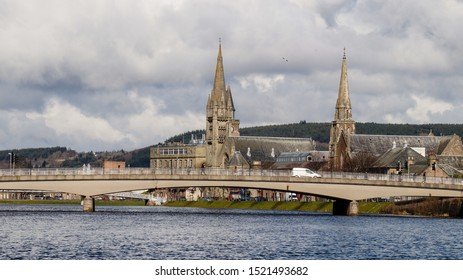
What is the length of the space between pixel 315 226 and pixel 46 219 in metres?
33.4

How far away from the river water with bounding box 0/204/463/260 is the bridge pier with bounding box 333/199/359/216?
609 inches

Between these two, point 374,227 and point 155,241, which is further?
point 374,227

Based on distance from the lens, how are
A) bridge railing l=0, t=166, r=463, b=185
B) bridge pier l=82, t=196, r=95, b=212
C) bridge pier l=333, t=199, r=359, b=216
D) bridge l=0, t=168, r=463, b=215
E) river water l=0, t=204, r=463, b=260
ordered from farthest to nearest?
1. bridge pier l=82, t=196, r=95, b=212
2. bridge pier l=333, t=199, r=359, b=216
3. bridge railing l=0, t=166, r=463, b=185
4. bridge l=0, t=168, r=463, b=215
5. river water l=0, t=204, r=463, b=260

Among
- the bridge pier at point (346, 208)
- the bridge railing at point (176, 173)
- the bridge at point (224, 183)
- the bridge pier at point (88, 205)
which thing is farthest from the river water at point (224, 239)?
the bridge pier at point (88, 205)

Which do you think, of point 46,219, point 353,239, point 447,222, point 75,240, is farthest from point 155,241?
point 447,222

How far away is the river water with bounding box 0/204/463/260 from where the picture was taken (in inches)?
3546

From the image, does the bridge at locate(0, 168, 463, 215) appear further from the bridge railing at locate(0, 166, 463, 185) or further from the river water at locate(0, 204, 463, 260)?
the river water at locate(0, 204, 463, 260)

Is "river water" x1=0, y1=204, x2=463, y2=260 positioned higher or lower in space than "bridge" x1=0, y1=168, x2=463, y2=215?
lower

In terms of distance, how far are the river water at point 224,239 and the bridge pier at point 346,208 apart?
50.7 feet

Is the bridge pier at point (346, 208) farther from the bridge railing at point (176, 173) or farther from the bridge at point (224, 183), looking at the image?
the bridge railing at point (176, 173)

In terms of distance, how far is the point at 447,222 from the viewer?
146m

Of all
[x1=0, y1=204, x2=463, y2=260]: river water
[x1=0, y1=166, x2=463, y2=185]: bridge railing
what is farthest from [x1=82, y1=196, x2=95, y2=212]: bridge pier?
[x1=0, y1=204, x2=463, y2=260]: river water
